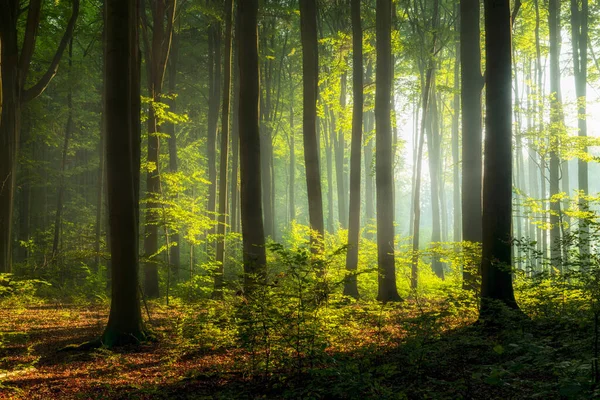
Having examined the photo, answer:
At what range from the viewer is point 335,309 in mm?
6246

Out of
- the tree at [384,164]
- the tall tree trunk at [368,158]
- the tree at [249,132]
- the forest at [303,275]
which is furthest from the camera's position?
the tall tree trunk at [368,158]

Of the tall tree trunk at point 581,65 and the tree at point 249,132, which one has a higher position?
the tall tree trunk at point 581,65

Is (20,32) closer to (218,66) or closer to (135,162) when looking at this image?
(218,66)

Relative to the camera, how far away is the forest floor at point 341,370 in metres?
4.08

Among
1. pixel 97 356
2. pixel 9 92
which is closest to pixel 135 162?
pixel 97 356

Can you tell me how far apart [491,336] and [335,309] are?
8.43 ft

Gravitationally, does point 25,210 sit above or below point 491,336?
above

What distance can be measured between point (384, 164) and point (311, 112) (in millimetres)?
2599

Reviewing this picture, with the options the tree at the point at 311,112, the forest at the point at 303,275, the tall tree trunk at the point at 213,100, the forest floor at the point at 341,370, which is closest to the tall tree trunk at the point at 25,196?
the forest at the point at 303,275

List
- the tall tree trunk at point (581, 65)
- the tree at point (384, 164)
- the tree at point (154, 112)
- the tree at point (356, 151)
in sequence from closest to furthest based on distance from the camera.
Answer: the tree at point (384, 164) < the tree at point (154, 112) < the tree at point (356, 151) < the tall tree trunk at point (581, 65)

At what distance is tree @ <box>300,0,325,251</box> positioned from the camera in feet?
42.3

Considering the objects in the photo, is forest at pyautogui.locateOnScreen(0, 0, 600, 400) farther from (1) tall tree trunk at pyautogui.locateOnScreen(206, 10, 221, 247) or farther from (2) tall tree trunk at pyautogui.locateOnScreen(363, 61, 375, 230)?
(2) tall tree trunk at pyautogui.locateOnScreen(363, 61, 375, 230)

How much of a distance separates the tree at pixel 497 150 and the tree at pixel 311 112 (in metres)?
5.74

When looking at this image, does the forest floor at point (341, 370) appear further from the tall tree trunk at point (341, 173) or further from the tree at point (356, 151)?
the tall tree trunk at point (341, 173)
